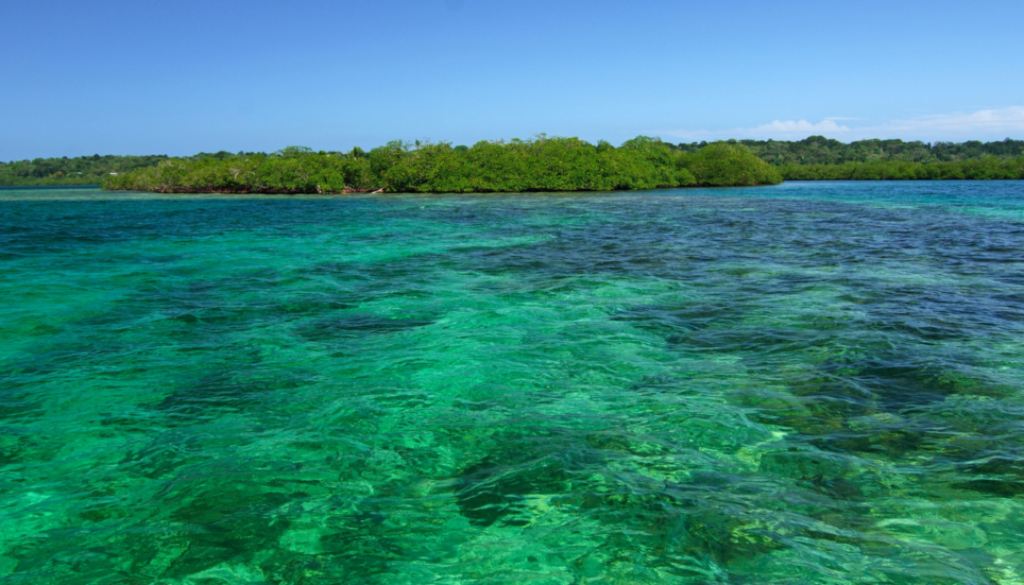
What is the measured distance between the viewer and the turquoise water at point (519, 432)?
3.61 m

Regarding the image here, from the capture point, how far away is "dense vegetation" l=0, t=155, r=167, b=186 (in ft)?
444

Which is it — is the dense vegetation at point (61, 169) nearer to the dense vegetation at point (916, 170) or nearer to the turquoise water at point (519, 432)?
the dense vegetation at point (916, 170)

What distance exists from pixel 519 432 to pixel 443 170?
68.9 metres

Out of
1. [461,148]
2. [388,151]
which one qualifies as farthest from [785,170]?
[388,151]

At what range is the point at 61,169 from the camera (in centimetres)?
14925

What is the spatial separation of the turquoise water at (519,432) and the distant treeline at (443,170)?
5846 centimetres

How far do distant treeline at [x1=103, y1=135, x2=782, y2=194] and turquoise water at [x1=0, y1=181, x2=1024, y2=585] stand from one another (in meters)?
58.5

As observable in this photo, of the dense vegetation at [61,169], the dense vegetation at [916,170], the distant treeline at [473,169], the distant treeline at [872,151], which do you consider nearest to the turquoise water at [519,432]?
the distant treeline at [473,169]

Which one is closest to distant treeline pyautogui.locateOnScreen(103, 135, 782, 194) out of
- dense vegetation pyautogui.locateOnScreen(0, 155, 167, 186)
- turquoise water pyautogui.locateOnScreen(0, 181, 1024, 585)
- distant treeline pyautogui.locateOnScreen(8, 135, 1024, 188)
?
distant treeline pyautogui.locateOnScreen(8, 135, 1024, 188)

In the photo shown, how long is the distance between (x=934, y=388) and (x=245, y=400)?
7.18 meters

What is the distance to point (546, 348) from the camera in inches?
314

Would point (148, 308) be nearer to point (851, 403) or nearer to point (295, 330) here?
point (295, 330)

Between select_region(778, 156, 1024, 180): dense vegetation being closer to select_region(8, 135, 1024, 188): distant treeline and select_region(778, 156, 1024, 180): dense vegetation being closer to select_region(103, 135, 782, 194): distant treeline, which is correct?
select_region(8, 135, 1024, 188): distant treeline

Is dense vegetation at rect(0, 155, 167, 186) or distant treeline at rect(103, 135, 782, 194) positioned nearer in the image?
distant treeline at rect(103, 135, 782, 194)
